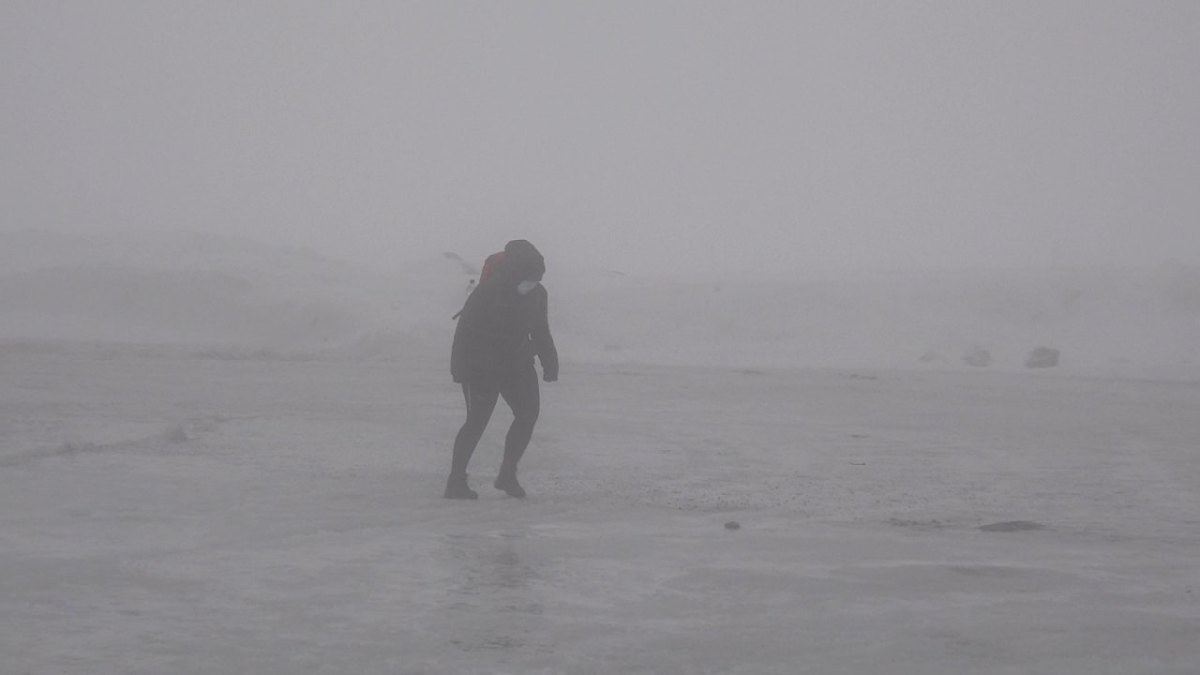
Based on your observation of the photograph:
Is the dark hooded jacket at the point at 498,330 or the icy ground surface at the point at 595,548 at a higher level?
the dark hooded jacket at the point at 498,330

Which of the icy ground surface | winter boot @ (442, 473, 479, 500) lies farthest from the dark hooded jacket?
the icy ground surface

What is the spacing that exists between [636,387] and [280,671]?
16.4 m

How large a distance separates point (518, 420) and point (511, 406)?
0.58 ft

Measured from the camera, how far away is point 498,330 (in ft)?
28.6

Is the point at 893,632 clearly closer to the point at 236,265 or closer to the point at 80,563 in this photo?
the point at 80,563

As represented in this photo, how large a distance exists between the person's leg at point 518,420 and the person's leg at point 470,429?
114 millimetres

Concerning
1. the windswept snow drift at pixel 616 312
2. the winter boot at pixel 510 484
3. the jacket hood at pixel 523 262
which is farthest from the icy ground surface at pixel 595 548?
the windswept snow drift at pixel 616 312

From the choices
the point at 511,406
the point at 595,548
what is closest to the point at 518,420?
the point at 511,406

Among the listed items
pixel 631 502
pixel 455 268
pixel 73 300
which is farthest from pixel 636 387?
pixel 455 268

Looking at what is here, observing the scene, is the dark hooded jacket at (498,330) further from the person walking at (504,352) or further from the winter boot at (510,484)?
the winter boot at (510,484)

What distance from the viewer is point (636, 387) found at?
2094 centimetres

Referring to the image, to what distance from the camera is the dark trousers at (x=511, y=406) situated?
8789 mm

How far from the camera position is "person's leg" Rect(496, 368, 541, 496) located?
8836 mm

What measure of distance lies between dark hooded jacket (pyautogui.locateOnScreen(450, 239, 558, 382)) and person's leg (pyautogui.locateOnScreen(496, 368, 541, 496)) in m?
0.10
